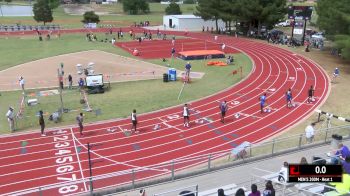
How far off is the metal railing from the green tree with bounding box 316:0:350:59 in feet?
68.1

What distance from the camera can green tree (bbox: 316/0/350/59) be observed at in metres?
36.6

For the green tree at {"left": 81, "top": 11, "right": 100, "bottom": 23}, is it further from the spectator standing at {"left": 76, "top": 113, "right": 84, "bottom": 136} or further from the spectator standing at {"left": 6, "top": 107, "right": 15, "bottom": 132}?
the spectator standing at {"left": 76, "top": 113, "right": 84, "bottom": 136}

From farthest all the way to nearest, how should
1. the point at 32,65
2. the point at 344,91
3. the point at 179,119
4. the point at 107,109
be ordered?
the point at 32,65
the point at 344,91
the point at 107,109
the point at 179,119

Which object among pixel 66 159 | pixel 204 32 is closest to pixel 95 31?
pixel 204 32

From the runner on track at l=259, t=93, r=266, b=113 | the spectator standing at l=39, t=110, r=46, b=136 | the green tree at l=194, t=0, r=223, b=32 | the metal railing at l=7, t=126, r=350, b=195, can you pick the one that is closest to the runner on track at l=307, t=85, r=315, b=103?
the runner on track at l=259, t=93, r=266, b=113

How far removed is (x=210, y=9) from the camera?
66.9 meters

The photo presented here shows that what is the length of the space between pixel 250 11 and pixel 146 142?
4312 centimetres

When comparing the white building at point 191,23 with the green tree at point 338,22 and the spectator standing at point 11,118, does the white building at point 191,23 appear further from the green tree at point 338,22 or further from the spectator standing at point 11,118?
the spectator standing at point 11,118

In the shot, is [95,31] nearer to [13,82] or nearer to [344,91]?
[13,82]

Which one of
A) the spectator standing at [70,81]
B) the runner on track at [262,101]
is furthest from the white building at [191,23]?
the runner on track at [262,101]

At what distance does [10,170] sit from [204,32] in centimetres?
5804

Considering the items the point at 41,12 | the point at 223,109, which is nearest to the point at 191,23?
the point at 41,12

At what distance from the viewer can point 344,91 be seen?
103 feet

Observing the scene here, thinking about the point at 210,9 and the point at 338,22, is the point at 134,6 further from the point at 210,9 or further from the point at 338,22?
the point at 338,22
